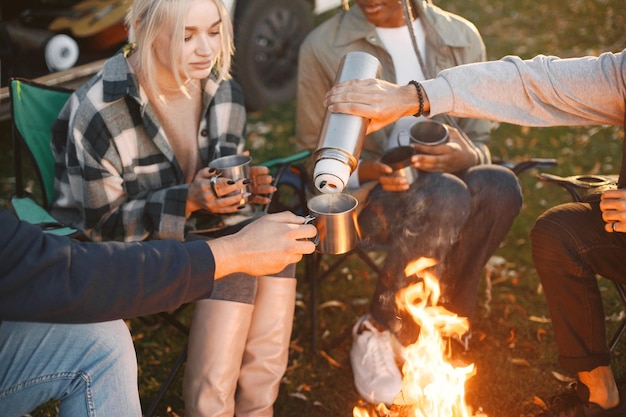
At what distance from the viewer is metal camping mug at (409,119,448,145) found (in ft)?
10.7

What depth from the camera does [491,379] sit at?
342cm

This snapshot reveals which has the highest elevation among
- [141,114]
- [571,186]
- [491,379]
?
[141,114]

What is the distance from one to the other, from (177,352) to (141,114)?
1.41 metres

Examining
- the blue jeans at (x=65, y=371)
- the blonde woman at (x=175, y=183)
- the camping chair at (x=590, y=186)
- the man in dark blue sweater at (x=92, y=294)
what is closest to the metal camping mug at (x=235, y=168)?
the blonde woman at (x=175, y=183)

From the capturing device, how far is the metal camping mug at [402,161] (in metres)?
3.17

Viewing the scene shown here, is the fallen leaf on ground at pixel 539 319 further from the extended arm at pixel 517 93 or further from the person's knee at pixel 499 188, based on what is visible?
the extended arm at pixel 517 93

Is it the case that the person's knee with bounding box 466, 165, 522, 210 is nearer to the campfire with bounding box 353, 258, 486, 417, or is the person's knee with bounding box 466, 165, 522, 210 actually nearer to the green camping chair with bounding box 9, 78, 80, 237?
the campfire with bounding box 353, 258, 486, 417

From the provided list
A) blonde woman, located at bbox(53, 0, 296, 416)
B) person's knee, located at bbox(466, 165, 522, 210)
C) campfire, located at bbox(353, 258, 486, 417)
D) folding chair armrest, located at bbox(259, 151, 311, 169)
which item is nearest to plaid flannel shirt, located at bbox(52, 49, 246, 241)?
blonde woman, located at bbox(53, 0, 296, 416)

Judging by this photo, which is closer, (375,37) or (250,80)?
(375,37)

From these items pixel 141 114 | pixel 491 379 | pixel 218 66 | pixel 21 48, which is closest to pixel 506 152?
pixel 491 379

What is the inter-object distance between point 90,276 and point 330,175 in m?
0.95

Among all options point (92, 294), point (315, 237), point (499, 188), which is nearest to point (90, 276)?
point (92, 294)

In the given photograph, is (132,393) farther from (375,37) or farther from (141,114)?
(375,37)

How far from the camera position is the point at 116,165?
3.08m
